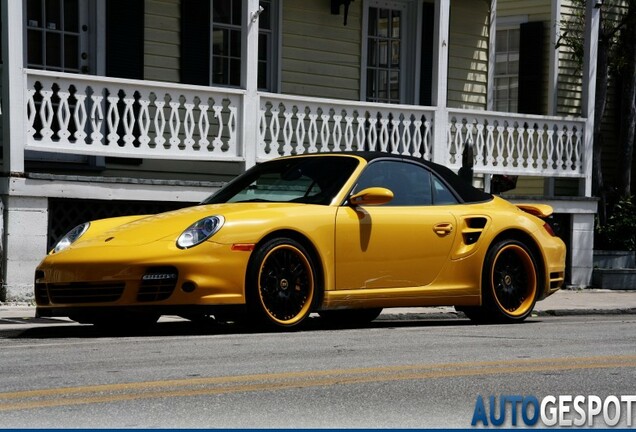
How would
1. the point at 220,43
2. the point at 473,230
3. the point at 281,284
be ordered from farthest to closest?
the point at 220,43
the point at 473,230
the point at 281,284

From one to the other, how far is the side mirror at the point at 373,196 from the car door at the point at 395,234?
0.11 metres

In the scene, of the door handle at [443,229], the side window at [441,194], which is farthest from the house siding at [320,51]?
the door handle at [443,229]

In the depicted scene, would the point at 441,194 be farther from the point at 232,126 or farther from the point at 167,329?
the point at 232,126

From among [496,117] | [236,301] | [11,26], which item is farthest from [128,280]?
[496,117]

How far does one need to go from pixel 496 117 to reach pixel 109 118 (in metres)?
6.48

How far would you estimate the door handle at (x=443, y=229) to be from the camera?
1127 centimetres

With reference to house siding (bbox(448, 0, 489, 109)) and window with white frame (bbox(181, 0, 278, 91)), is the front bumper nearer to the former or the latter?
window with white frame (bbox(181, 0, 278, 91))

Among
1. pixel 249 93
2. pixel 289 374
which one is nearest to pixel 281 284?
pixel 289 374

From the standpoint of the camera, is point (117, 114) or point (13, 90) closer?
point (13, 90)

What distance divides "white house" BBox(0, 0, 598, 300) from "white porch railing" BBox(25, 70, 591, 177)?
3 centimetres

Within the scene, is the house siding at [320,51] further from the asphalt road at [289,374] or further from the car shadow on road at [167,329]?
the asphalt road at [289,374]

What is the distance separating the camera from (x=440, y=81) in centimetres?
1805

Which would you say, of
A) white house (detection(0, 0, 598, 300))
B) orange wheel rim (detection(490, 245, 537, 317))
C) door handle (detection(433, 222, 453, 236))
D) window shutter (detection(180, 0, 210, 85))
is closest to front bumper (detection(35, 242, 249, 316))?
door handle (detection(433, 222, 453, 236))

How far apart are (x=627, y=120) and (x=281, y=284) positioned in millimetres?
14391
